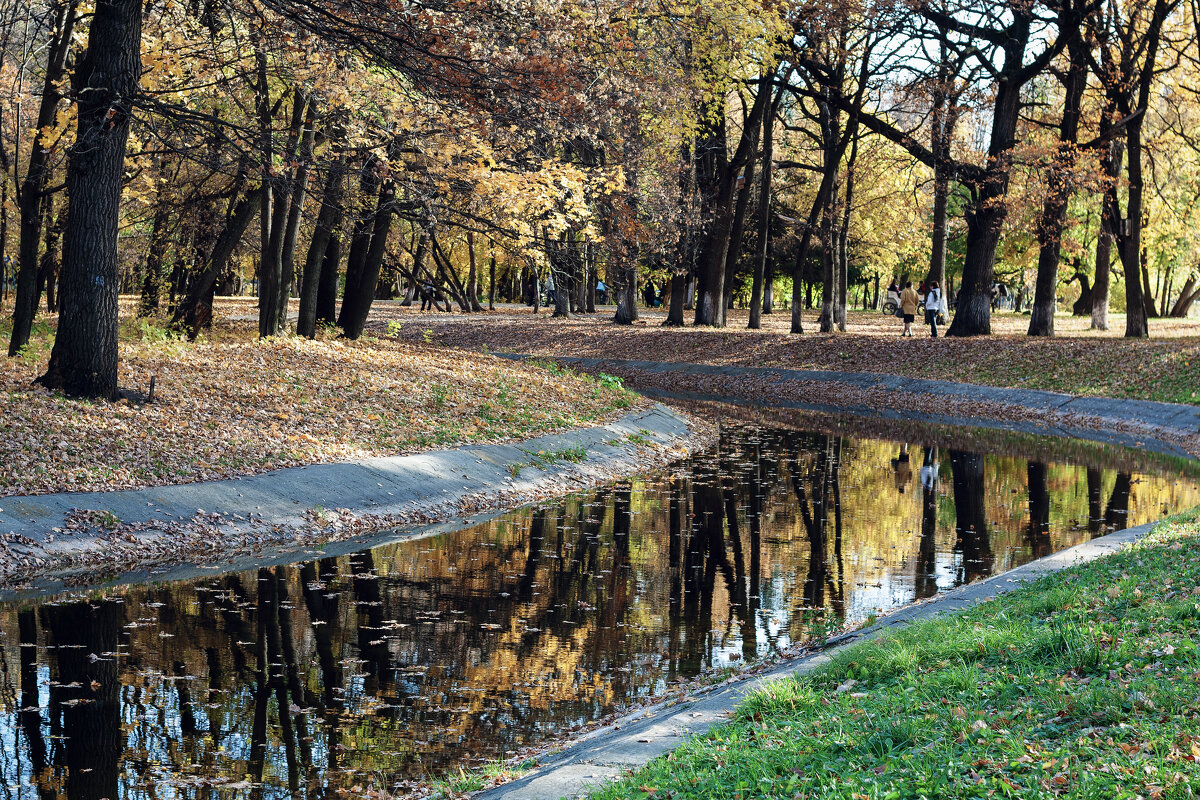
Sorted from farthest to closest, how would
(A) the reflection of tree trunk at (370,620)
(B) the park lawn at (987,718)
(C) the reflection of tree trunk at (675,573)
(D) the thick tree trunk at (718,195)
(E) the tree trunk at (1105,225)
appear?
(D) the thick tree trunk at (718,195) < (E) the tree trunk at (1105,225) < (C) the reflection of tree trunk at (675,573) < (A) the reflection of tree trunk at (370,620) < (B) the park lawn at (987,718)

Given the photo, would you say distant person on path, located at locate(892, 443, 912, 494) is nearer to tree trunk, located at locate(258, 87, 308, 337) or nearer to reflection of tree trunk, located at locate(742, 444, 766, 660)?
reflection of tree trunk, located at locate(742, 444, 766, 660)

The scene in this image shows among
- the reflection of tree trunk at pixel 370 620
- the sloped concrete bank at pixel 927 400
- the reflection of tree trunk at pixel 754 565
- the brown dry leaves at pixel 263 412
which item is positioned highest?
the brown dry leaves at pixel 263 412

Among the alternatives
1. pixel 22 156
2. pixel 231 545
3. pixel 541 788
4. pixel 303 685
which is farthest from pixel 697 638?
pixel 22 156

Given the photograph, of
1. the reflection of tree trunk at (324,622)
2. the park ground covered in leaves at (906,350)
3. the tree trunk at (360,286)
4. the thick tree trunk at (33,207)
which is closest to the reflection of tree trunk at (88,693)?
the reflection of tree trunk at (324,622)

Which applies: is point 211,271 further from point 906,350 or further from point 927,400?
point 906,350

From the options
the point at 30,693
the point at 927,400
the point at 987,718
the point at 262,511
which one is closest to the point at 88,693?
the point at 30,693

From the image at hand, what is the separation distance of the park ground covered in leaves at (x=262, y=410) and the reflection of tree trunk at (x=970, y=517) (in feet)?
21.2

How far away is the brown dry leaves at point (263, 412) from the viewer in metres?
12.0

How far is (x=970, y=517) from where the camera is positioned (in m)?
14.4

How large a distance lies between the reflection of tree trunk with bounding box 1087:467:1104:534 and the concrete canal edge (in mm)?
5266

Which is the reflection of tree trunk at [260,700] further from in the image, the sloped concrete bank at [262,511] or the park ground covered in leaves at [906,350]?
the park ground covered in leaves at [906,350]

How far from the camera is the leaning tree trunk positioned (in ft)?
45.8

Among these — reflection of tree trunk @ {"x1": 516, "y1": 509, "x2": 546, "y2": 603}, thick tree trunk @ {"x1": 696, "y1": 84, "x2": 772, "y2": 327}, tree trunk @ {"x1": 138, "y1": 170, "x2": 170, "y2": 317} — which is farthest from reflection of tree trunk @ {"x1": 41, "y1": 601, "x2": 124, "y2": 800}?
thick tree trunk @ {"x1": 696, "y1": 84, "x2": 772, "y2": 327}

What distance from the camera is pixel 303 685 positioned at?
24.3ft
